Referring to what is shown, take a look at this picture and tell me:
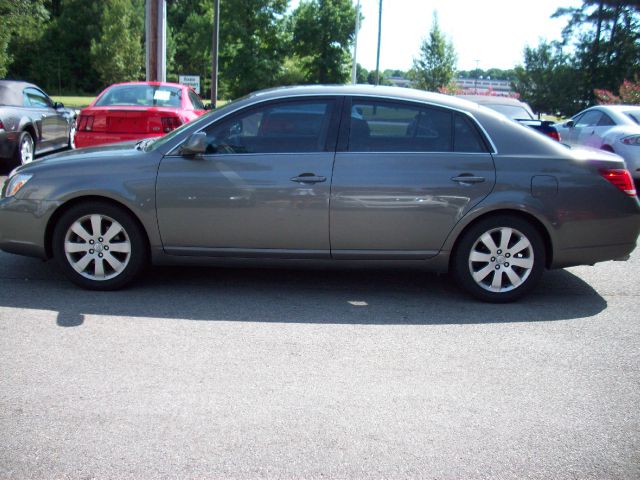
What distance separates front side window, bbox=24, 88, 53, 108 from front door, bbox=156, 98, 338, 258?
7.96 meters

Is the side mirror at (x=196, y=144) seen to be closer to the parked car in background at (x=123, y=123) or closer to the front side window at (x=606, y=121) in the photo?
the parked car in background at (x=123, y=123)

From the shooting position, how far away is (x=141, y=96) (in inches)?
432

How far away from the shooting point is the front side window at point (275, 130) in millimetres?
5363

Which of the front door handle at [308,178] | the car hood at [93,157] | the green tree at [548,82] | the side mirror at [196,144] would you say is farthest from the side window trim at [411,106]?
the green tree at [548,82]

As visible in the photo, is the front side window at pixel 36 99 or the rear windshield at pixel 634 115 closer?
the rear windshield at pixel 634 115

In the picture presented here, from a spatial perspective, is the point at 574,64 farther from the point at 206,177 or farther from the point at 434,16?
the point at 206,177

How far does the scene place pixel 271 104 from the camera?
5430mm

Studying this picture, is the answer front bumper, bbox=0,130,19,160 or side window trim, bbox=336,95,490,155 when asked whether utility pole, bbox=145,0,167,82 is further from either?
side window trim, bbox=336,95,490,155

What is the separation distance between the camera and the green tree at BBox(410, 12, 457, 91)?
4459 centimetres

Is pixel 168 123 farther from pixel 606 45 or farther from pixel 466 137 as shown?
pixel 606 45

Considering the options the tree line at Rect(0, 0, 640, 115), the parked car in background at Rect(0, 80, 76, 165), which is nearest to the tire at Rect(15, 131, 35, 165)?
the parked car in background at Rect(0, 80, 76, 165)

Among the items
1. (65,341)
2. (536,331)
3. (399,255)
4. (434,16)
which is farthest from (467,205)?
(434,16)

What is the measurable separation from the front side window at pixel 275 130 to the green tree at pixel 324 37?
40509 mm

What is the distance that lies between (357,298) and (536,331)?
139 cm
